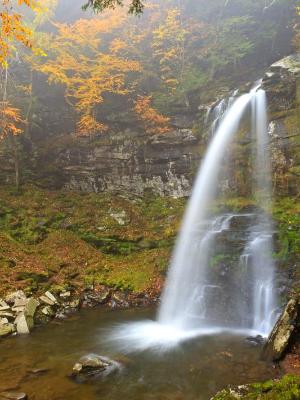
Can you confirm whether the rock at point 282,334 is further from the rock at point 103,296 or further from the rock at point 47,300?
the rock at point 47,300

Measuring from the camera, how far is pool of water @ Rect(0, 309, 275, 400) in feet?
21.0

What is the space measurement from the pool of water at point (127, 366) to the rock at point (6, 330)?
293 mm

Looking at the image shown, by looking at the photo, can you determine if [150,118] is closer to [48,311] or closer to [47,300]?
[47,300]

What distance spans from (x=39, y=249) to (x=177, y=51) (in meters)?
14.5

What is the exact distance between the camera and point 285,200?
47.1 feet

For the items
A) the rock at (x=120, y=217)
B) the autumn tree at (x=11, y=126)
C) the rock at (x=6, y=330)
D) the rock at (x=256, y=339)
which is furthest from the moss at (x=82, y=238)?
the rock at (x=256, y=339)

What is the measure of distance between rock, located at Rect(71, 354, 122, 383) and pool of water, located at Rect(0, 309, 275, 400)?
190 millimetres

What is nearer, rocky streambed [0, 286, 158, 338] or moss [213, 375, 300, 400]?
moss [213, 375, 300, 400]

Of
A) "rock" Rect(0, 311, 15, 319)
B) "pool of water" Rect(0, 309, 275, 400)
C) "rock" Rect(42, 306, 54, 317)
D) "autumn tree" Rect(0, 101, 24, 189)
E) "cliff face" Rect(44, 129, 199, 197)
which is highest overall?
"autumn tree" Rect(0, 101, 24, 189)

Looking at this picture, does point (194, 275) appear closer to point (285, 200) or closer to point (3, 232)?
point (285, 200)

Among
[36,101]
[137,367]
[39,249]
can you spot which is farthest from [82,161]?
[137,367]

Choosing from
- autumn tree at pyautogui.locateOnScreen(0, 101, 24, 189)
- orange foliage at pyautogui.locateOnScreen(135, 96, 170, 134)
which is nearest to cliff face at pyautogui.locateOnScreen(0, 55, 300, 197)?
orange foliage at pyautogui.locateOnScreen(135, 96, 170, 134)

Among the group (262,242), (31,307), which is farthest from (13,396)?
(262,242)

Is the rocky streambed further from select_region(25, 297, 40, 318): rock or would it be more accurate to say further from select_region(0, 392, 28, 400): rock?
select_region(0, 392, 28, 400): rock
